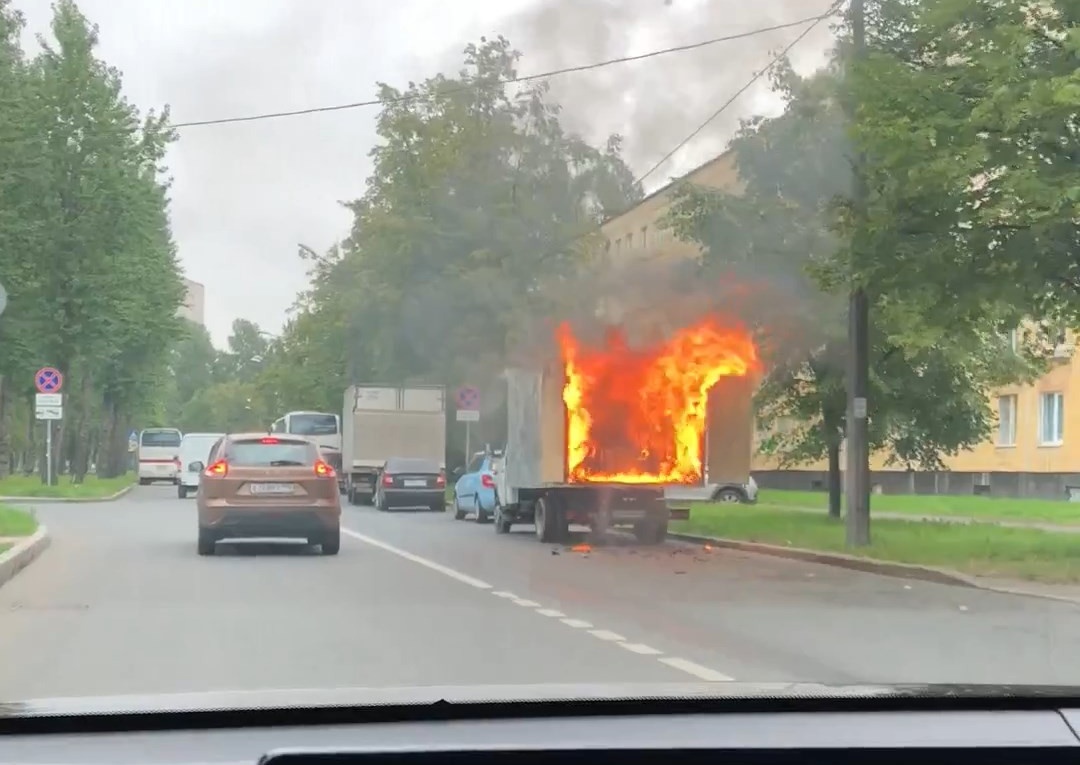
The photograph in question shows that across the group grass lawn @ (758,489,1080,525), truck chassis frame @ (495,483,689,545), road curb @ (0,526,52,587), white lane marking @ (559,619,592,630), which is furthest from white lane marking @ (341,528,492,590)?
grass lawn @ (758,489,1080,525)

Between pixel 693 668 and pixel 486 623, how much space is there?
2.86 m

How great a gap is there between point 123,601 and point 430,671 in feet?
17.8

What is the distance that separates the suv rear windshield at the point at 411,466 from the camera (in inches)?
1459

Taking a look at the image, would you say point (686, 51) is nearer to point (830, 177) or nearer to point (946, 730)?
point (830, 177)

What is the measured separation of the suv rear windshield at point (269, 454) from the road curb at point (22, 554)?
2.71 meters

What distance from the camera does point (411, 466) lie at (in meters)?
37.2

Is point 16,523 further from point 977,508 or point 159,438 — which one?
point 159,438

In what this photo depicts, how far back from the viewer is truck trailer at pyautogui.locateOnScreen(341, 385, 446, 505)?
42.5 metres

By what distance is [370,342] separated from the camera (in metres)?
43.4

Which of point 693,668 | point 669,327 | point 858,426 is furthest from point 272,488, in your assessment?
point 693,668

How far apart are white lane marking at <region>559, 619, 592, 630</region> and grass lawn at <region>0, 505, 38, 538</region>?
37.2ft

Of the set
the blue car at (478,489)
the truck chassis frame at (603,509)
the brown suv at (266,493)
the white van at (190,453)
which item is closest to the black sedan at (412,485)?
the blue car at (478,489)

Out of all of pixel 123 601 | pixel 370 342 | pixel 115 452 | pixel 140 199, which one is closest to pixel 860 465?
pixel 123 601

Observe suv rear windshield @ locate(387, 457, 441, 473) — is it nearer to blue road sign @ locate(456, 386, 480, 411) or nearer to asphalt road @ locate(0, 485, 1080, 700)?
blue road sign @ locate(456, 386, 480, 411)
